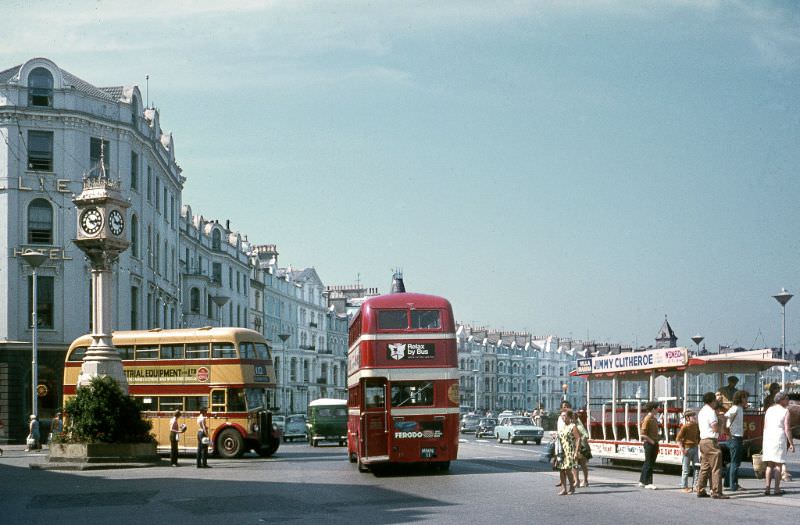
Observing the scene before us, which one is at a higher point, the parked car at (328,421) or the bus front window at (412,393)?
the bus front window at (412,393)

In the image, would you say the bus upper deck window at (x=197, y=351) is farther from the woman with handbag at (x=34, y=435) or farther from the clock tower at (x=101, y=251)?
the woman with handbag at (x=34, y=435)

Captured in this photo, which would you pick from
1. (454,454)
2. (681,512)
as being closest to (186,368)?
(454,454)

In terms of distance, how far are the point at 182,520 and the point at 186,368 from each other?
71.3ft

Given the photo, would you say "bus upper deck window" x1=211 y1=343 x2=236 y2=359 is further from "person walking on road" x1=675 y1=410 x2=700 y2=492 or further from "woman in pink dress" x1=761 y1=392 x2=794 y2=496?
"woman in pink dress" x1=761 y1=392 x2=794 y2=496

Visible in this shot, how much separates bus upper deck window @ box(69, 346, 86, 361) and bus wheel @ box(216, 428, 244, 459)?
5.85 metres

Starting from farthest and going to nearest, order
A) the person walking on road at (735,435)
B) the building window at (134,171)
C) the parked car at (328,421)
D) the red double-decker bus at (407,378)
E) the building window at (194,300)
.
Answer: the building window at (194,300) → the building window at (134,171) → the parked car at (328,421) → the red double-decker bus at (407,378) → the person walking on road at (735,435)

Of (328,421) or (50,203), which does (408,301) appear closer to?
(328,421)

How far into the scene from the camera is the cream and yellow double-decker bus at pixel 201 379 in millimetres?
38000

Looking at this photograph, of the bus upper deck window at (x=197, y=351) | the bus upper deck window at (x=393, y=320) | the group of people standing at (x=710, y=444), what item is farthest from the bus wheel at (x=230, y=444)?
the group of people standing at (x=710, y=444)

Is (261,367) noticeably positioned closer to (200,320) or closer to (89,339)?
(89,339)

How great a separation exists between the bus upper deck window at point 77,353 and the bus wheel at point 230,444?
585 centimetres

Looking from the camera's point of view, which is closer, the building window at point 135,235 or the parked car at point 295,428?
the building window at point 135,235

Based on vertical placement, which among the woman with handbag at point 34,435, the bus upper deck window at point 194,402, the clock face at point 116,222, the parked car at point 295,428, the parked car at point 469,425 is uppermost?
the clock face at point 116,222

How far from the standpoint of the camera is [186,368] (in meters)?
38.2
